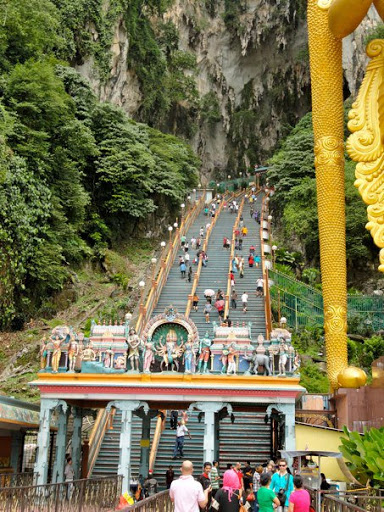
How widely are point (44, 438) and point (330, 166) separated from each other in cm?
925

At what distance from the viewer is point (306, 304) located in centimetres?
2798

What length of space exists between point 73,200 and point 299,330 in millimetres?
11435

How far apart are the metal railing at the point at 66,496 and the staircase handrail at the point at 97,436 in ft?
10.9

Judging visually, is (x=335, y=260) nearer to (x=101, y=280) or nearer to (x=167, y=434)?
(x=167, y=434)

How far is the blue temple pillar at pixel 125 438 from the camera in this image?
1496cm

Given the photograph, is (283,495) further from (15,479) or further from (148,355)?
(15,479)

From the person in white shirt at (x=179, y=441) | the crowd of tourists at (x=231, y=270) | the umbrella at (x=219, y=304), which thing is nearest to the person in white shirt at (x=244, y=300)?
the crowd of tourists at (x=231, y=270)

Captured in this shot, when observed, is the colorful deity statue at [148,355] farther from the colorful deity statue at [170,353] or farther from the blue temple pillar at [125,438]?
the blue temple pillar at [125,438]

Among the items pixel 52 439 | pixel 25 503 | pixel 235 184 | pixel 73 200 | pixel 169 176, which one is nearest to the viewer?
pixel 25 503

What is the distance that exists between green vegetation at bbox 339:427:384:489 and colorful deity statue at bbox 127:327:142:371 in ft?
18.0

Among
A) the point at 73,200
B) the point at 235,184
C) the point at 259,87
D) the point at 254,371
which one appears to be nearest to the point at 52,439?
the point at 254,371

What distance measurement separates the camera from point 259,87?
197 feet

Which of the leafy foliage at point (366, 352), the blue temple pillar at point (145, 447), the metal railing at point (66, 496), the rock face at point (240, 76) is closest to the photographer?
the metal railing at point (66, 496)

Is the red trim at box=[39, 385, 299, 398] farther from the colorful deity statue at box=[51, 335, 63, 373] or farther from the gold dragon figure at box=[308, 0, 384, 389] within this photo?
the gold dragon figure at box=[308, 0, 384, 389]
